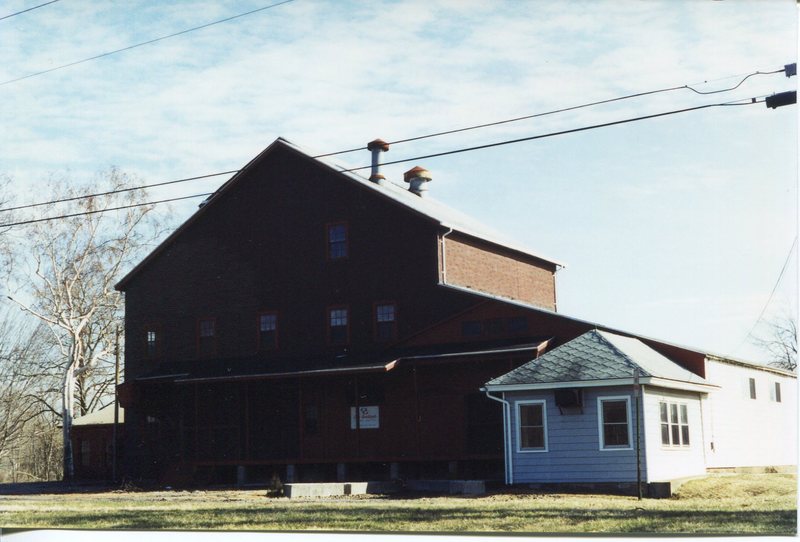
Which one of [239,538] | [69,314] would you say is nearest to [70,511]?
[239,538]

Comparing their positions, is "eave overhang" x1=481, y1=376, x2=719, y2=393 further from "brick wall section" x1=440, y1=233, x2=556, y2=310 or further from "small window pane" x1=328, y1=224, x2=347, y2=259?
"small window pane" x1=328, y1=224, x2=347, y2=259

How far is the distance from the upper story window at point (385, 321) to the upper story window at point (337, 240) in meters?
2.31

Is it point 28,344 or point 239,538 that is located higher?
point 28,344

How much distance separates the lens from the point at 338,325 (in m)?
33.5

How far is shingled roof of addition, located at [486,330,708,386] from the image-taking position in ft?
75.9

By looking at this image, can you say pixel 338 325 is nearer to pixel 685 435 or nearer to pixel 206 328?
pixel 206 328

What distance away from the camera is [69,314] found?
148 feet

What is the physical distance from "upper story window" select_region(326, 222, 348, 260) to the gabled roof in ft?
5.54

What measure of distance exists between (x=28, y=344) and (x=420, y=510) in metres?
33.0

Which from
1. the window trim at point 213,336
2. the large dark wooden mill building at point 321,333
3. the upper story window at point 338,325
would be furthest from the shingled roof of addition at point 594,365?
the window trim at point 213,336

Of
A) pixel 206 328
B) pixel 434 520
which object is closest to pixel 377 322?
pixel 206 328

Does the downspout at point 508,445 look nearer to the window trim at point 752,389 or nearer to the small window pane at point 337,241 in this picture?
the window trim at point 752,389

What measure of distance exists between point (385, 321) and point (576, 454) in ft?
34.3

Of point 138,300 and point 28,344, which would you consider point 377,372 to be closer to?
point 138,300
